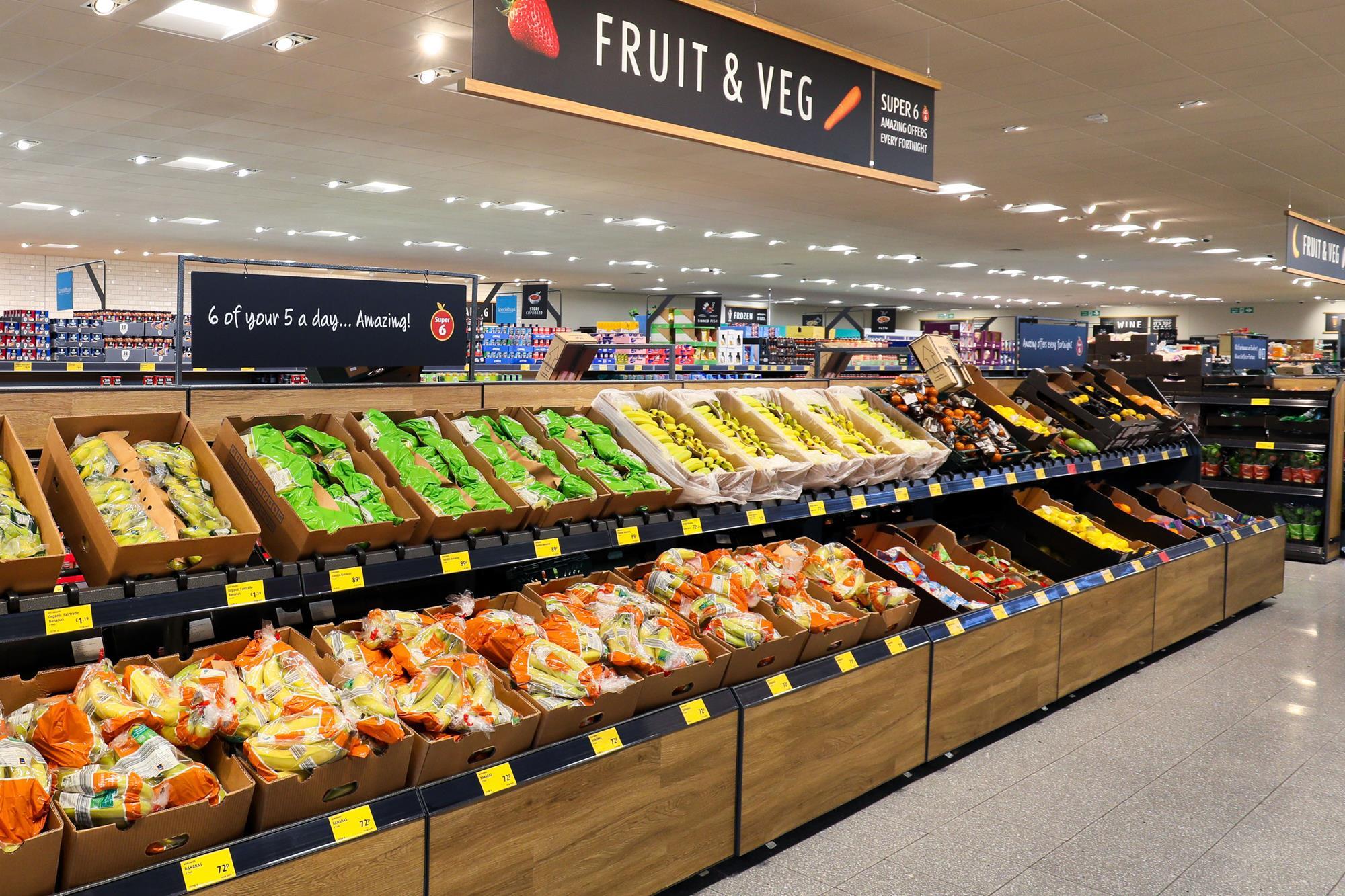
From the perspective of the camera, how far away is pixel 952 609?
3.59m

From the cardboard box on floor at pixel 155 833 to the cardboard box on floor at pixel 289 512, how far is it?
512 mm

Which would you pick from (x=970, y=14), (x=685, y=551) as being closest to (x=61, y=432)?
(x=685, y=551)

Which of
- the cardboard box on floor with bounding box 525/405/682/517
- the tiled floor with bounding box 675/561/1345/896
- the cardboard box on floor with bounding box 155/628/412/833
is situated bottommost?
the tiled floor with bounding box 675/561/1345/896

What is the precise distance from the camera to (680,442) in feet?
11.4

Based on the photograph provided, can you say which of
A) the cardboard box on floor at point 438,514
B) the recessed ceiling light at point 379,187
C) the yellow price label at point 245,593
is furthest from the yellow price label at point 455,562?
the recessed ceiling light at point 379,187

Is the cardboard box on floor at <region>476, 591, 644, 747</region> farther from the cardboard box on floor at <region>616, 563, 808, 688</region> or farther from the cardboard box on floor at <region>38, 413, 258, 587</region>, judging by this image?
the cardboard box on floor at <region>38, 413, 258, 587</region>

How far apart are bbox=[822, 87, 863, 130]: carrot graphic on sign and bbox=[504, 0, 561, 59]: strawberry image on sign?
3.60ft

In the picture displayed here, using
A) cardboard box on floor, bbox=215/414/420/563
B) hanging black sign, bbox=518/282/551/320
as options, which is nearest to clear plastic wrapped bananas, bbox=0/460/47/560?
cardboard box on floor, bbox=215/414/420/563

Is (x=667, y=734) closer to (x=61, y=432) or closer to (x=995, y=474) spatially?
(x=61, y=432)

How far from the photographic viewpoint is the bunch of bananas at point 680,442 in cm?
331

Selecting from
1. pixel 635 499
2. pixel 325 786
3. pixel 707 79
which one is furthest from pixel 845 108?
pixel 325 786

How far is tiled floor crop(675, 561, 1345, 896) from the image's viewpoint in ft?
9.22

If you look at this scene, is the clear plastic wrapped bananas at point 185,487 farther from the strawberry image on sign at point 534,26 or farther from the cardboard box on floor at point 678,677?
the strawberry image on sign at point 534,26

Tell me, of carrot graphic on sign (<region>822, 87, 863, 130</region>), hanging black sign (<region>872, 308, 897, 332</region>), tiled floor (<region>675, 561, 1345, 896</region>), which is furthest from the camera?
hanging black sign (<region>872, 308, 897, 332</region>)
